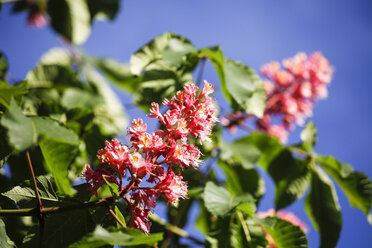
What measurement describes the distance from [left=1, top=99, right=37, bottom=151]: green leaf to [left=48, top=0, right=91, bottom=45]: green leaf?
147 centimetres

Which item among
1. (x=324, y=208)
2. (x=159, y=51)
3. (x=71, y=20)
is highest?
(x=71, y=20)

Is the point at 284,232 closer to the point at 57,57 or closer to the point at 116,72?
the point at 116,72

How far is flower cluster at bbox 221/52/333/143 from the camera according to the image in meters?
3.19

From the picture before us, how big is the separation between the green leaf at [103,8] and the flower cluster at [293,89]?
4.93ft

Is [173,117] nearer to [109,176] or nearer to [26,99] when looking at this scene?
[109,176]

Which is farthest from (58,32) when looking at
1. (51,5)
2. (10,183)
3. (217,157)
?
(217,157)

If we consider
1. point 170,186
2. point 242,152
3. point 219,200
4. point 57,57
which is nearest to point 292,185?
point 242,152

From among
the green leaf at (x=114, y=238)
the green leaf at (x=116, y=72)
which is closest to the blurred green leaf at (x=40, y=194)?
the green leaf at (x=114, y=238)

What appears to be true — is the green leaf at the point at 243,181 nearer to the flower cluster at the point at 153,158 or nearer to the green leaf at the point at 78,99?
the green leaf at the point at 78,99

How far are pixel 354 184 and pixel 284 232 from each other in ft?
2.71

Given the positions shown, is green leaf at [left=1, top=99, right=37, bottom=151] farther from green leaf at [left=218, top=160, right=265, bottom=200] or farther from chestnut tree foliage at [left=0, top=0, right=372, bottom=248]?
green leaf at [left=218, top=160, right=265, bottom=200]

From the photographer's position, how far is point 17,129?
0.96 meters

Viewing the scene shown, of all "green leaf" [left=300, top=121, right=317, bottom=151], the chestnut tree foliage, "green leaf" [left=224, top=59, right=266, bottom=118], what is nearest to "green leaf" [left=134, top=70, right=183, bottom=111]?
the chestnut tree foliage

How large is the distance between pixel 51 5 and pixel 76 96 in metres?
0.65
